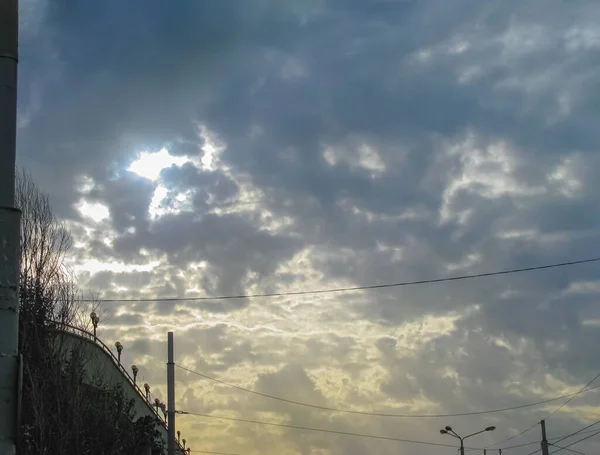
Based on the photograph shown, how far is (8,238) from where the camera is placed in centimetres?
422

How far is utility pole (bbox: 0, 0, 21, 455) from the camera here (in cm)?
395

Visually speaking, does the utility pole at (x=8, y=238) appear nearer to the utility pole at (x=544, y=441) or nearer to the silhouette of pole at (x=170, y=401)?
the silhouette of pole at (x=170, y=401)

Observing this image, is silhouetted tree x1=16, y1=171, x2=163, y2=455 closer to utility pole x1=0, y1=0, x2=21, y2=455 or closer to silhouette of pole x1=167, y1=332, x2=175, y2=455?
silhouette of pole x1=167, y1=332, x2=175, y2=455

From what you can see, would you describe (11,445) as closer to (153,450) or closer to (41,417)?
(41,417)

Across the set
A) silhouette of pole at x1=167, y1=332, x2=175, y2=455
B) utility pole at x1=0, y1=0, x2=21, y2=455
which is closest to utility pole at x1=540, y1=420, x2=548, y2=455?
silhouette of pole at x1=167, y1=332, x2=175, y2=455

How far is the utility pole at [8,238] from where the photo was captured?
3.95 meters

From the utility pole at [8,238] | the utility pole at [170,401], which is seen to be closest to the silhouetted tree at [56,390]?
the utility pole at [170,401]

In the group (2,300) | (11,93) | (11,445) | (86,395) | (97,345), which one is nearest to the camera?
(11,445)

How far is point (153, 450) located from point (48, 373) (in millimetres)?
9787

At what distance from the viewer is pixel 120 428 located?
26688mm

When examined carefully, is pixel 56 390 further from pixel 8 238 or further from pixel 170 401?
pixel 8 238

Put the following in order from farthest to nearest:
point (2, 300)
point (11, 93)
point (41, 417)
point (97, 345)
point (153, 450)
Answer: point (153, 450) < point (97, 345) < point (41, 417) < point (11, 93) < point (2, 300)

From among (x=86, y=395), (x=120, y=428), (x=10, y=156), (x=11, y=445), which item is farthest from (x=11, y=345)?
(x=120, y=428)

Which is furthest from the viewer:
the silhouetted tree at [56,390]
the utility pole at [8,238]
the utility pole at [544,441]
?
the utility pole at [544,441]
